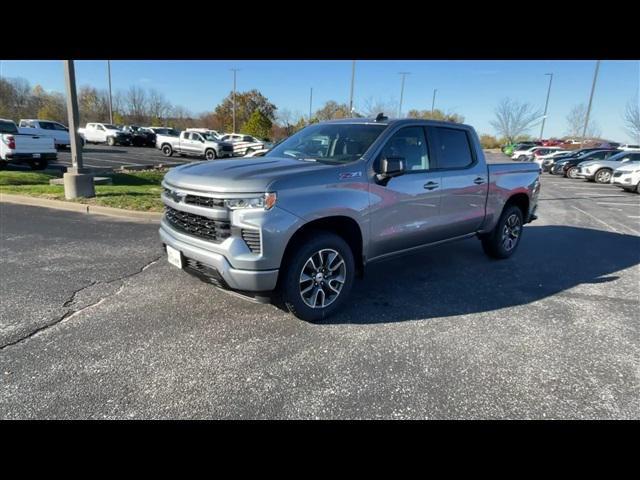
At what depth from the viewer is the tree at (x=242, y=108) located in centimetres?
5989

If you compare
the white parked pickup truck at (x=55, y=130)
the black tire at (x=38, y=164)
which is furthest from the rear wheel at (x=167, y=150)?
the black tire at (x=38, y=164)

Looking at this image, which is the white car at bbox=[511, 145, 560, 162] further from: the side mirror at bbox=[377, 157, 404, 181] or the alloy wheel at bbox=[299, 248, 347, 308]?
the alloy wheel at bbox=[299, 248, 347, 308]

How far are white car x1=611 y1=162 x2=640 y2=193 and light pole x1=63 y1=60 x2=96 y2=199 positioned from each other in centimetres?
1892

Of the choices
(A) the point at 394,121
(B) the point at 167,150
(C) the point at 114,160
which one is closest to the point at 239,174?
(A) the point at 394,121

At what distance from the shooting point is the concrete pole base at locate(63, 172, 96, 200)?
8.41 metres

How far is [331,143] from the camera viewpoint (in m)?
4.26

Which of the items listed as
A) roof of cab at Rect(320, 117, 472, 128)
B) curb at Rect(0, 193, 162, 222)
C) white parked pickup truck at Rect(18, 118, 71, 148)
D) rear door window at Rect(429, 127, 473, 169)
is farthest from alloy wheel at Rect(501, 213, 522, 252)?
white parked pickup truck at Rect(18, 118, 71, 148)

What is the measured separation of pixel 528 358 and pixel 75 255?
5.46 meters

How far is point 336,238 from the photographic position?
3.59 metres

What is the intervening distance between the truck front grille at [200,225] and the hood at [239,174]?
26cm
